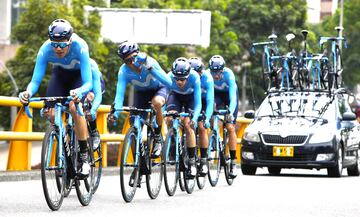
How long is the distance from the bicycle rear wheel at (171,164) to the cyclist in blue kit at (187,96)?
0.52 metres

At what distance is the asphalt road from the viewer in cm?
1216

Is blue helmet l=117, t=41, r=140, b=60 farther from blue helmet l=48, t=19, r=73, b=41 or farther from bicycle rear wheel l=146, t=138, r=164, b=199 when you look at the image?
blue helmet l=48, t=19, r=73, b=41

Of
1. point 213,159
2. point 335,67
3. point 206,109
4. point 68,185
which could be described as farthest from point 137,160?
point 335,67

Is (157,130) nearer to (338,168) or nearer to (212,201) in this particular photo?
(212,201)

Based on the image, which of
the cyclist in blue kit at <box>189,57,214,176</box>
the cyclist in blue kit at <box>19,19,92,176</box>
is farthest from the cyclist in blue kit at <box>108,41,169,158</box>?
the cyclist in blue kit at <box>189,57,214,176</box>

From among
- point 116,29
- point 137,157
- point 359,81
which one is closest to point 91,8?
point 116,29

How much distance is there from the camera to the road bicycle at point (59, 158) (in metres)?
11.7

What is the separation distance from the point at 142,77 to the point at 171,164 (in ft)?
4.37

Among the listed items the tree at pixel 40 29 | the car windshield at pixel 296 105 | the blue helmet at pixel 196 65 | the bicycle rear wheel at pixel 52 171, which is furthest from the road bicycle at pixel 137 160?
the tree at pixel 40 29

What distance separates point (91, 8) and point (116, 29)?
207 inches

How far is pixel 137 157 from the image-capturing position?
1346cm

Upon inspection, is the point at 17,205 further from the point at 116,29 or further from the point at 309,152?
the point at 116,29

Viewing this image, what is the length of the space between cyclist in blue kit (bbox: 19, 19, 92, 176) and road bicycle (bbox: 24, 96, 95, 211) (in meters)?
0.08

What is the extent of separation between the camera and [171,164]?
14.7 metres
